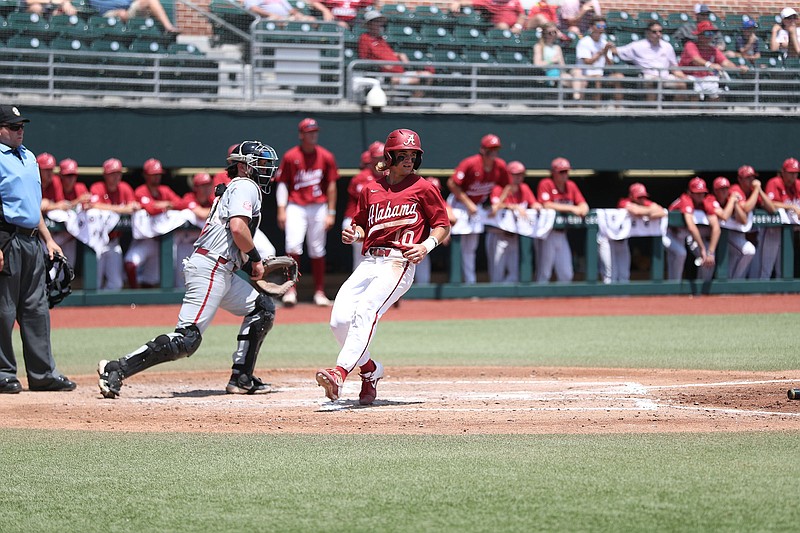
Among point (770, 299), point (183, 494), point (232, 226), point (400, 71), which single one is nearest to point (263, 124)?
point (400, 71)

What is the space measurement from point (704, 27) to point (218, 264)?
514 inches

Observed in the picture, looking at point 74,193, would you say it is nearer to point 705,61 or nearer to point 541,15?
point 541,15

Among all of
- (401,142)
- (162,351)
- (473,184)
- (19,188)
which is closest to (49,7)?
(473,184)

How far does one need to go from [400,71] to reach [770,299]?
21.0ft

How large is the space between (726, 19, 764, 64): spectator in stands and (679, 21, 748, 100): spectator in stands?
0.62 ft

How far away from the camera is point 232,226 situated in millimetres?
7281

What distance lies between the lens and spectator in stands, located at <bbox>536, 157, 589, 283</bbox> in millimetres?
15312

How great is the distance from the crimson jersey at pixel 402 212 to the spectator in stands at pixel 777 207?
1002 centimetres

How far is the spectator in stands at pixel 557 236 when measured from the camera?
15.3 metres

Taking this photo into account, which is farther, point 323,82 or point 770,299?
point 323,82

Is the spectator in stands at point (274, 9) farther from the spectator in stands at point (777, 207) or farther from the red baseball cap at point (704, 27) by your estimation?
the spectator in stands at point (777, 207)

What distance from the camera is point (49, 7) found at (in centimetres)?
1570

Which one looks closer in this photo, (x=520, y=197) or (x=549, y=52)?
(x=520, y=197)

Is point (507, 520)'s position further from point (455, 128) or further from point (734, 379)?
point (455, 128)
